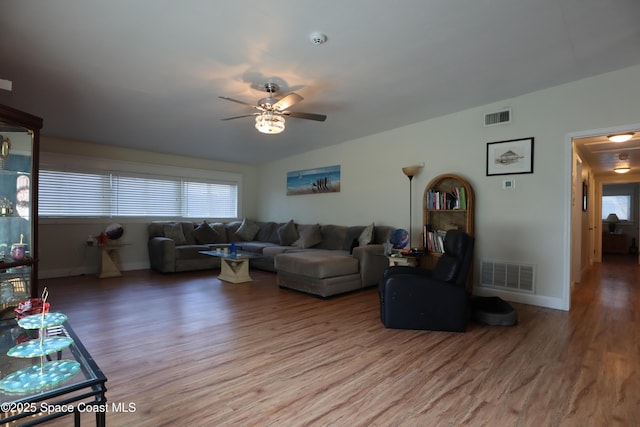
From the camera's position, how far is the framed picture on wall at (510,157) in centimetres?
389

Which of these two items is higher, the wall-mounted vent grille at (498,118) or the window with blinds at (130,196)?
the wall-mounted vent grille at (498,118)

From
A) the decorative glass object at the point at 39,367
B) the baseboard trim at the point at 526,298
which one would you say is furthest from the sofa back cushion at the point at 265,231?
the decorative glass object at the point at 39,367

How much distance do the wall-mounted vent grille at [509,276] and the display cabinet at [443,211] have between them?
503mm

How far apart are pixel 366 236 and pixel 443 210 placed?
48.2 inches

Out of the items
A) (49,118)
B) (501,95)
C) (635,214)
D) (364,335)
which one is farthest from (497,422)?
(635,214)

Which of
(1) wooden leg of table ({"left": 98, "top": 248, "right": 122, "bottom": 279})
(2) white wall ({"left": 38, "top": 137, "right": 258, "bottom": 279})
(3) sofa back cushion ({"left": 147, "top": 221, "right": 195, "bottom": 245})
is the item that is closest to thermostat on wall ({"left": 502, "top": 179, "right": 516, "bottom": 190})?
(3) sofa back cushion ({"left": 147, "top": 221, "right": 195, "bottom": 245})

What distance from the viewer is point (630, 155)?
5703 millimetres

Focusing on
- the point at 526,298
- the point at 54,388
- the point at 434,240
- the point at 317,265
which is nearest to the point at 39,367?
the point at 54,388

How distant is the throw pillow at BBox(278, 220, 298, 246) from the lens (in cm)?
630

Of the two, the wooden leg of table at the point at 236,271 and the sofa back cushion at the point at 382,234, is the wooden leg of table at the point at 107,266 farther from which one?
the sofa back cushion at the point at 382,234

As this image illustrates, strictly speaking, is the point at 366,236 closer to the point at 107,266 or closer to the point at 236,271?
the point at 236,271

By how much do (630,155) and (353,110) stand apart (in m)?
5.25

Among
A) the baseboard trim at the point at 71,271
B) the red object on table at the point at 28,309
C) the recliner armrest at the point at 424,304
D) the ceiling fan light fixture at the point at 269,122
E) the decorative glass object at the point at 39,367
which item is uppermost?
the ceiling fan light fixture at the point at 269,122

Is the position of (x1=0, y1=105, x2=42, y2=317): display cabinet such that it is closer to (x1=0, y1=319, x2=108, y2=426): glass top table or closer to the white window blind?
(x1=0, y1=319, x2=108, y2=426): glass top table
